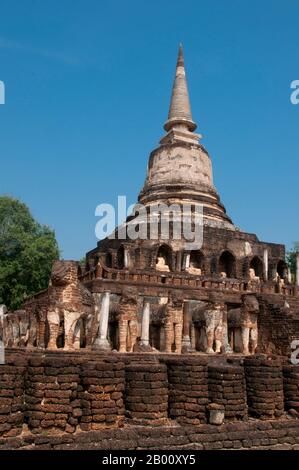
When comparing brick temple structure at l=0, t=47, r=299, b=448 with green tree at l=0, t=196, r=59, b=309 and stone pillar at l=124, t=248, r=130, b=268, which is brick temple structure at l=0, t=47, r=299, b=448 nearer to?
stone pillar at l=124, t=248, r=130, b=268

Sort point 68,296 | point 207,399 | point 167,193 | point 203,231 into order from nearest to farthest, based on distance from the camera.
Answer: point 207,399 → point 68,296 → point 203,231 → point 167,193

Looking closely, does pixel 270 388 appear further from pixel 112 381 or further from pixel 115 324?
pixel 115 324

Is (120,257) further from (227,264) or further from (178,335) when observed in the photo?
(178,335)

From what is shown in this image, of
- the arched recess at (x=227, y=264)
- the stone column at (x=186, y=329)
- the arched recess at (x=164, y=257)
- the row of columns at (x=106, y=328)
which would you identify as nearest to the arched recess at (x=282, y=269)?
the arched recess at (x=227, y=264)

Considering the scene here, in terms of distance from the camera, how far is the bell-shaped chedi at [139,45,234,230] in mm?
26531

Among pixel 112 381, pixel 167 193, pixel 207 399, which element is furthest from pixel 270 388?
pixel 167 193

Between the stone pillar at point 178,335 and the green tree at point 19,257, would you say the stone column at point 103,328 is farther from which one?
the green tree at point 19,257

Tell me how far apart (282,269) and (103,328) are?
12.9m

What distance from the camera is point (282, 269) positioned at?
25078 millimetres

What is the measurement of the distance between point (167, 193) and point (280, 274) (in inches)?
296

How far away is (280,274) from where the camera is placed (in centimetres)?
2517

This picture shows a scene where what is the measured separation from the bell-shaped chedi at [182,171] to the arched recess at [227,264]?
1.89 metres

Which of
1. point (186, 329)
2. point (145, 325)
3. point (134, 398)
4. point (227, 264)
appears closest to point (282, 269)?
point (227, 264)
